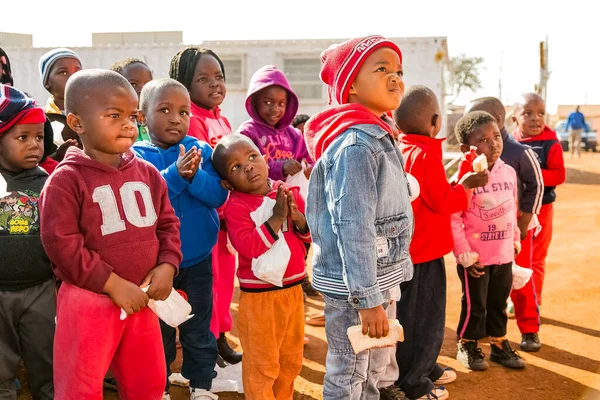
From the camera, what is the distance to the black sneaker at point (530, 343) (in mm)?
4551

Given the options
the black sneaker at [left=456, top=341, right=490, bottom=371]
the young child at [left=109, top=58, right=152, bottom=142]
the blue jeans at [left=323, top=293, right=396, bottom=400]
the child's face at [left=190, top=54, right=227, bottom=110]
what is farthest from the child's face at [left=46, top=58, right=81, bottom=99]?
the black sneaker at [left=456, top=341, right=490, bottom=371]

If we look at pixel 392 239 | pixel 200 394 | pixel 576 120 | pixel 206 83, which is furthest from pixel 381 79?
pixel 576 120

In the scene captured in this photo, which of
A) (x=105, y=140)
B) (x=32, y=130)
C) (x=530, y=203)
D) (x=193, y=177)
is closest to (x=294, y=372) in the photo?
(x=193, y=177)

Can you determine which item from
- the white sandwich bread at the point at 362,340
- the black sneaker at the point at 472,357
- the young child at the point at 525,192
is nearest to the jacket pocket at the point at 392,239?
the white sandwich bread at the point at 362,340

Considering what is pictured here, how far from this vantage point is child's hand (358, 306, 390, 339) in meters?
2.43

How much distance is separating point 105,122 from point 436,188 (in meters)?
1.87

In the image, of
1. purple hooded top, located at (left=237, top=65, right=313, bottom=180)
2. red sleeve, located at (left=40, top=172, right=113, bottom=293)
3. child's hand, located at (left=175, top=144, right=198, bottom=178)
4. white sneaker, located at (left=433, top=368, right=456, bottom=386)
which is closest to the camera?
red sleeve, located at (left=40, top=172, right=113, bottom=293)

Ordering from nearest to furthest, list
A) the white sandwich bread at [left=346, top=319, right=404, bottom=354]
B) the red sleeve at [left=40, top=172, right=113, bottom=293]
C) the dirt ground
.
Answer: the red sleeve at [left=40, top=172, right=113, bottom=293] → the white sandwich bread at [left=346, top=319, right=404, bottom=354] → the dirt ground

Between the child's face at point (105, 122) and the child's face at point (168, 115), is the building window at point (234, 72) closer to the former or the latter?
the child's face at point (168, 115)

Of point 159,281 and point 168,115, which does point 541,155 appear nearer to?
point 168,115

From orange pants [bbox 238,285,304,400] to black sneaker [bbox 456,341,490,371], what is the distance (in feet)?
4.91

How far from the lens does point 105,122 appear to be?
247 centimetres

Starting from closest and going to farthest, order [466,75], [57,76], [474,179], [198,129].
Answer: [474,179]
[198,129]
[57,76]
[466,75]

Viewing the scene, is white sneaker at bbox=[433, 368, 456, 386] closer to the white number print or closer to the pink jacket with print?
the pink jacket with print
